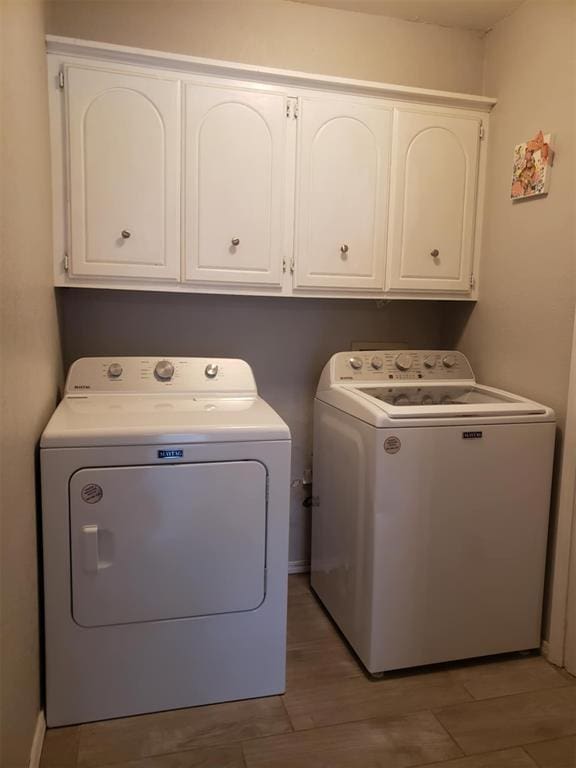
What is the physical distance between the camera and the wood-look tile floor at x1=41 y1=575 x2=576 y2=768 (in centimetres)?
153

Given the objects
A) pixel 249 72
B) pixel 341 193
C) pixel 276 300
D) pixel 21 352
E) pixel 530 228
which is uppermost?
pixel 249 72

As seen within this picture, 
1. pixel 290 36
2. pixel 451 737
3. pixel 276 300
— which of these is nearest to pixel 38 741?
pixel 451 737

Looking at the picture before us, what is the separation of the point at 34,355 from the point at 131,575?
0.69 m

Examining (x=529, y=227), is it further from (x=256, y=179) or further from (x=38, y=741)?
(x=38, y=741)

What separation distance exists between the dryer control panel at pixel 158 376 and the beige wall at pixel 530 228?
105cm

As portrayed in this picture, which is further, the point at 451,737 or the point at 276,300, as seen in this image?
the point at 276,300

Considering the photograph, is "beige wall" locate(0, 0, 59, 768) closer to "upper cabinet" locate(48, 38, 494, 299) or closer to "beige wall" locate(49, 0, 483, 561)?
"upper cabinet" locate(48, 38, 494, 299)

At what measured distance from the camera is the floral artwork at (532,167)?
1.98m

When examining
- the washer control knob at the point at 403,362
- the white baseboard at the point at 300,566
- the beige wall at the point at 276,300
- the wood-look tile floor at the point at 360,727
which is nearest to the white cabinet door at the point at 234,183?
the beige wall at the point at 276,300

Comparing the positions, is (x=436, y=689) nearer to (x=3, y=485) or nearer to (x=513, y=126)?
(x=3, y=485)

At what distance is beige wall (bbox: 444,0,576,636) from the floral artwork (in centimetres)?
3

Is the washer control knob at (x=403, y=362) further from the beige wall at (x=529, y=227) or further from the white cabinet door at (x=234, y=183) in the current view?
the white cabinet door at (x=234, y=183)

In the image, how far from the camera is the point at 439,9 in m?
2.22

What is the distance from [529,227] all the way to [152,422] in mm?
1569
